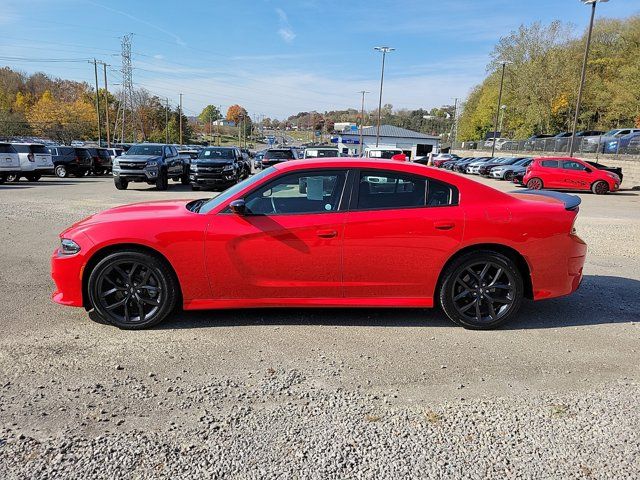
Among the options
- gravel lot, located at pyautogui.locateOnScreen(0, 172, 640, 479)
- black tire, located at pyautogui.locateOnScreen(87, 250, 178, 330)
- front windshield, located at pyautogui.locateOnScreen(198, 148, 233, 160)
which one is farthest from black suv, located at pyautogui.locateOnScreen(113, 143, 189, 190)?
black tire, located at pyautogui.locateOnScreen(87, 250, 178, 330)

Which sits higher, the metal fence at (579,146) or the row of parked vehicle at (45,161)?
the metal fence at (579,146)

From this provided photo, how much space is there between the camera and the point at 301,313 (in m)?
4.73

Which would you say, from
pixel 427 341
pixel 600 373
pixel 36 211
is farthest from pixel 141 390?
pixel 36 211

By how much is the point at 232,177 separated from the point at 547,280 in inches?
640

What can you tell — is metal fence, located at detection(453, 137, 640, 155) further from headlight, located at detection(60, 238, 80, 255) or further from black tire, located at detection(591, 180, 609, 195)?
headlight, located at detection(60, 238, 80, 255)

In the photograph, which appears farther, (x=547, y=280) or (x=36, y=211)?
(x=36, y=211)

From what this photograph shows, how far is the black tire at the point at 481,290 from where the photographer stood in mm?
4355

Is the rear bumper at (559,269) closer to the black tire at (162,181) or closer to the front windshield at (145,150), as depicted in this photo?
the black tire at (162,181)

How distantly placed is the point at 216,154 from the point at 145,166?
3.16m

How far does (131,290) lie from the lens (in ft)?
14.0

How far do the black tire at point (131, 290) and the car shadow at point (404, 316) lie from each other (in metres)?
0.21

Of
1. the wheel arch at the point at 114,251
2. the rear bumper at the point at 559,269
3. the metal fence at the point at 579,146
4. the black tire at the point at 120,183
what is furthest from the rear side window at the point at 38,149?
the metal fence at the point at 579,146

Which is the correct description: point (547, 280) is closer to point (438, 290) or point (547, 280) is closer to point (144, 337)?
point (438, 290)

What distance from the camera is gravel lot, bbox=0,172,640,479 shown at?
2.53 metres
